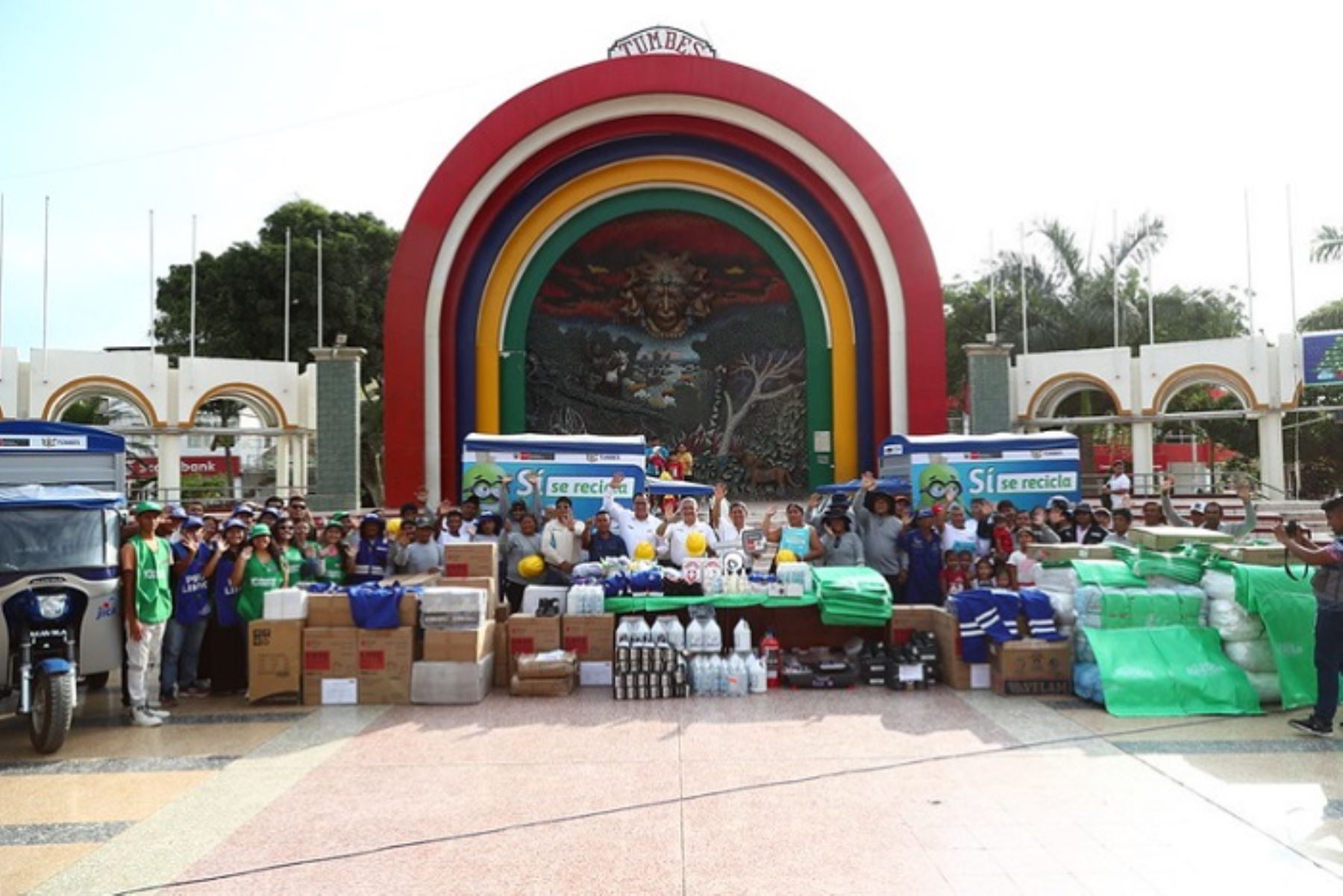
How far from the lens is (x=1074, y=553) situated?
→ 911 centimetres

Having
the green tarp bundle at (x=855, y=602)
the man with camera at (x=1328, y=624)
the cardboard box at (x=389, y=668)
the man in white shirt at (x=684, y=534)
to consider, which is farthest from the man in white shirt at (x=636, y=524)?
the man with camera at (x=1328, y=624)

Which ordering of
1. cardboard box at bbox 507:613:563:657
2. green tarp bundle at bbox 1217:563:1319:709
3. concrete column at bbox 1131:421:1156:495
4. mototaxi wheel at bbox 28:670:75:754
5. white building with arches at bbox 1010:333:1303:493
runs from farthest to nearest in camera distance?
concrete column at bbox 1131:421:1156:495
white building with arches at bbox 1010:333:1303:493
cardboard box at bbox 507:613:563:657
green tarp bundle at bbox 1217:563:1319:709
mototaxi wheel at bbox 28:670:75:754

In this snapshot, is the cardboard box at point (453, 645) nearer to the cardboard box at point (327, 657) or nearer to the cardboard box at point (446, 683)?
the cardboard box at point (446, 683)

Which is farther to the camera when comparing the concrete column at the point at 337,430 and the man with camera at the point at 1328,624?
the concrete column at the point at 337,430

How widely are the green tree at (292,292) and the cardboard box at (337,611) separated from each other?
25933 millimetres

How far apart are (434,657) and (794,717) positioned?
2.93m

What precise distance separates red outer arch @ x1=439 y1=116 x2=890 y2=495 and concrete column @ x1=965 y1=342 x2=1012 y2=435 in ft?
7.33

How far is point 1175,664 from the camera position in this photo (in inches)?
299

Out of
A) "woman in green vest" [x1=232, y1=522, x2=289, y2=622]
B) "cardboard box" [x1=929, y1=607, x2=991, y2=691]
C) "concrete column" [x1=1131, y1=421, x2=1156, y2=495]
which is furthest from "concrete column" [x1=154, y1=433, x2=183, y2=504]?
"concrete column" [x1=1131, y1=421, x2=1156, y2=495]

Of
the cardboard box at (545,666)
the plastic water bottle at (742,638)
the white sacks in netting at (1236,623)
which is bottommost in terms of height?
the cardboard box at (545,666)

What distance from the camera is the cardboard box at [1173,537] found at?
8766 mm

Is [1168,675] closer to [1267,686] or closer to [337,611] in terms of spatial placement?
[1267,686]

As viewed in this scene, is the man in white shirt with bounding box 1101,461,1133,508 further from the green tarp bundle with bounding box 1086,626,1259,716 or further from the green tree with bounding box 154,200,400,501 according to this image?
the green tree with bounding box 154,200,400,501

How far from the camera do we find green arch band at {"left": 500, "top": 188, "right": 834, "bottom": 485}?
69.1 ft
